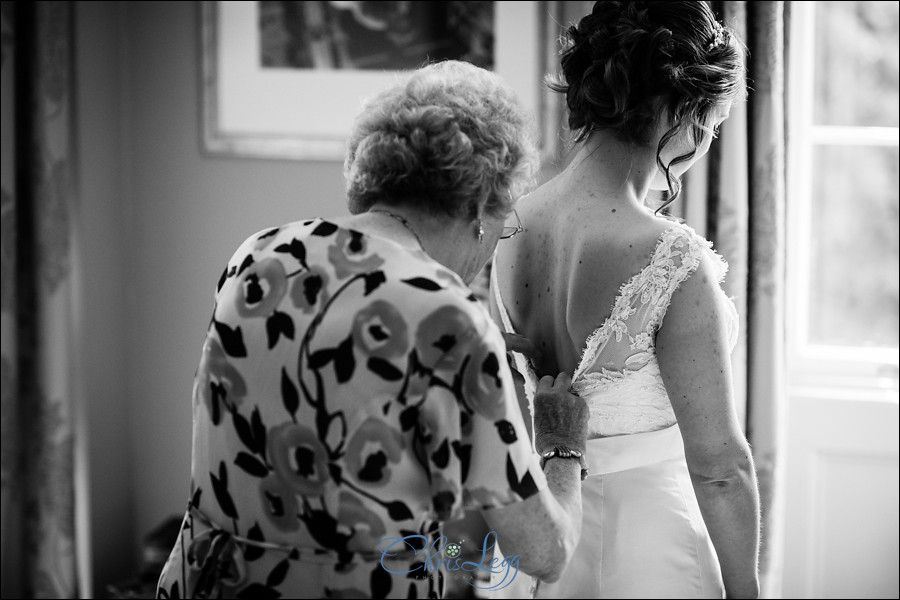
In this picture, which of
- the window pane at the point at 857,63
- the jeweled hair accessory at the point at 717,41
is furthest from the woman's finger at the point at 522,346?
the window pane at the point at 857,63

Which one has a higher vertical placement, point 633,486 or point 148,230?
point 148,230

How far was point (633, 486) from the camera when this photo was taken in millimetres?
1471

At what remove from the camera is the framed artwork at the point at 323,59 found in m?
2.69

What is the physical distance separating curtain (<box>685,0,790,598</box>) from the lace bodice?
1.00 m

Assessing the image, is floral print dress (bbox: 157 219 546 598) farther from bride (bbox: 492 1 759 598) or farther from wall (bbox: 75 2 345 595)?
wall (bbox: 75 2 345 595)

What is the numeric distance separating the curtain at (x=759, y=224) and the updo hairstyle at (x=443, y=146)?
4.29ft

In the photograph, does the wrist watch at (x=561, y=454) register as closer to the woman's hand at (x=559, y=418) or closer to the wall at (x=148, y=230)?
the woman's hand at (x=559, y=418)

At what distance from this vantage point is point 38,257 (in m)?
2.49

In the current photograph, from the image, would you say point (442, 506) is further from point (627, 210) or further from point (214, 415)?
point (627, 210)

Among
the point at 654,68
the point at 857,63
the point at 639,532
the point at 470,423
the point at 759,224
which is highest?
the point at 857,63

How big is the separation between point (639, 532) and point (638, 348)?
1.03 feet

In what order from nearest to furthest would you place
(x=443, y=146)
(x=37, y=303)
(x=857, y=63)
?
(x=443, y=146), (x=37, y=303), (x=857, y=63)

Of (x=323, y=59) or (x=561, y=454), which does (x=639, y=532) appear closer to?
(x=561, y=454)

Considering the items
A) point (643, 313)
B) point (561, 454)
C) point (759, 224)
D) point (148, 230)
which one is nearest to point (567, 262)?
point (643, 313)
